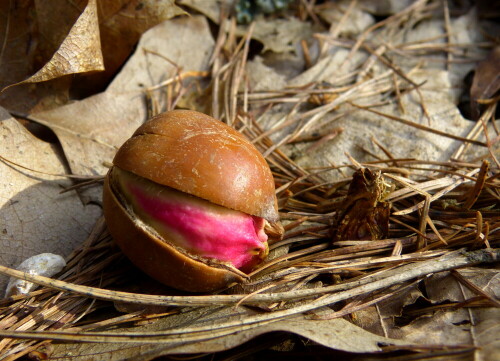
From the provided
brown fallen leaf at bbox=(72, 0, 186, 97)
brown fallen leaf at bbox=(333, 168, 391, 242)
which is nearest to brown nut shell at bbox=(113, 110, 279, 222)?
brown fallen leaf at bbox=(333, 168, 391, 242)

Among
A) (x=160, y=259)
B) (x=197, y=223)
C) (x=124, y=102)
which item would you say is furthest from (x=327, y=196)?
(x=124, y=102)

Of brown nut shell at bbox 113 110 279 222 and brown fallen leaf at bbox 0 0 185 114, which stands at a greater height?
brown fallen leaf at bbox 0 0 185 114

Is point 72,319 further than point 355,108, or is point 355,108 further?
point 355,108

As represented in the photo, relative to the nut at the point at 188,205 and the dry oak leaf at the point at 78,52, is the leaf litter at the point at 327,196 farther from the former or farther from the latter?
the dry oak leaf at the point at 78,52

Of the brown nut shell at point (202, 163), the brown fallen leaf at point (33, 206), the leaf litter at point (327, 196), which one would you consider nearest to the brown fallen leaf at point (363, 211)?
the leaf litter at point (327, 196)

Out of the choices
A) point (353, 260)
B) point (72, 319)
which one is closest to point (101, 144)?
point (72, 319)

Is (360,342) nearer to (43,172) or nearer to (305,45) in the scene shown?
(43,172)

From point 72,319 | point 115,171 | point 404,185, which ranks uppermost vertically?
point 115,171

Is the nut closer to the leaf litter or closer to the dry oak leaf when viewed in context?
the leaf litter
